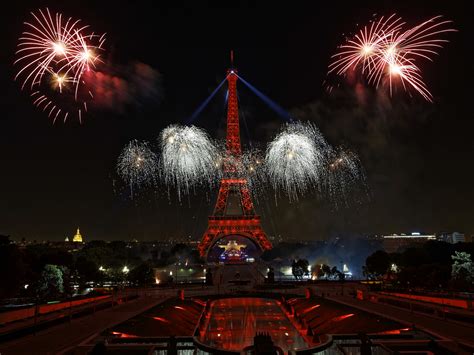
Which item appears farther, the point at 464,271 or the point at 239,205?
the point at 239,205

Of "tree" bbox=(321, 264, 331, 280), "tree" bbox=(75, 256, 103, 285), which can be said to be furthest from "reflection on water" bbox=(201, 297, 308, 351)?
"tree" bbox=(321, 264, 331, 280)

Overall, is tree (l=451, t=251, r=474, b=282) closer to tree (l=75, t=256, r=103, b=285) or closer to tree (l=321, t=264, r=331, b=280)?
tree (l=321, t=264, r=331, b=280)

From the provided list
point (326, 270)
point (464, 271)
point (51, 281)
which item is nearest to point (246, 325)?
point (51, 281)

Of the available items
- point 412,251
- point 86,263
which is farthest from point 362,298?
point 86,263

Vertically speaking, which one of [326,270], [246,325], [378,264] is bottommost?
[246,325]

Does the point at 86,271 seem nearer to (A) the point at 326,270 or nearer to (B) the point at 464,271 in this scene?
(A) the point at 326,270

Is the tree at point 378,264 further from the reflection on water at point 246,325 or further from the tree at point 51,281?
the tree at point 51,281

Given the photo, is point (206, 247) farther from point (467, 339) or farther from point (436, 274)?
point (467, 339)

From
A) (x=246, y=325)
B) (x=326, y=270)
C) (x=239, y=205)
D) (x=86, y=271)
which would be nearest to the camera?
(x=246, y=325)

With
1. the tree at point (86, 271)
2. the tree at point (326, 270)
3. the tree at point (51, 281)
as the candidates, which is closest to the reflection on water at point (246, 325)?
the tree at point (51, 281)
